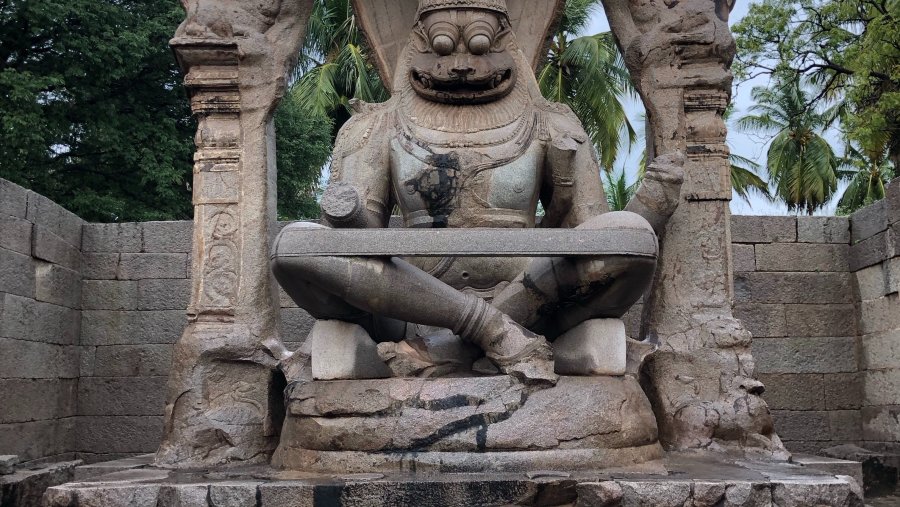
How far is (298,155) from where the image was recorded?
16.6 meters

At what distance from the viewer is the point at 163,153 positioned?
592 inches

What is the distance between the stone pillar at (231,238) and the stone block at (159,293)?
2.42m

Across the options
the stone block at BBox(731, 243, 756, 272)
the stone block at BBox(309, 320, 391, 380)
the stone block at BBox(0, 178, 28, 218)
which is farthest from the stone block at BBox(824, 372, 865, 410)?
the stone block at BBox(0, 178, 28, 218)

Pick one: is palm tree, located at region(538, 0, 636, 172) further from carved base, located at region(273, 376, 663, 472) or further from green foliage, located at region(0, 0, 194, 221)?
carved base, located at region(273, 376, 663, 472)

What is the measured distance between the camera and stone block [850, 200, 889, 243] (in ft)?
23.9

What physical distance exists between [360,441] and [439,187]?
1.54m

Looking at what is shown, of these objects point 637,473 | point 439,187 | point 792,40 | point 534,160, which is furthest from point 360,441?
point 792,40

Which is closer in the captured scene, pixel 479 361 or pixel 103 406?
pixel 479 361

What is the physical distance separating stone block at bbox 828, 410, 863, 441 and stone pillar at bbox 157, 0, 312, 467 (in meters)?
4.64

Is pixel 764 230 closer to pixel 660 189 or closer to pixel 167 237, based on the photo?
pixel 660 189

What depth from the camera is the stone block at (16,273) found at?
6.57 meters

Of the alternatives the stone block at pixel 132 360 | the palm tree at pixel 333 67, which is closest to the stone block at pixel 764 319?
the stone block at pixel 132 360

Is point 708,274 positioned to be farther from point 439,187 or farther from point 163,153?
point 163,153

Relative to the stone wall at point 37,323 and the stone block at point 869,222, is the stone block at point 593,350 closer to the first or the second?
the stone block at point 869,222
